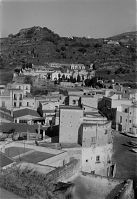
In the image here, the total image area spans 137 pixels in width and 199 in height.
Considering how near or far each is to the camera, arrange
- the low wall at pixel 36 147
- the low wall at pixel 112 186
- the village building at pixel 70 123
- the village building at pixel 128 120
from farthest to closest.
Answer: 1. the village building at pixel 128 120
2. the village building at pixel 70 123
3. the low wall at pixel 36 147
4. the low wall at pixel 112 186

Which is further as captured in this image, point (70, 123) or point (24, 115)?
point (24, 115)

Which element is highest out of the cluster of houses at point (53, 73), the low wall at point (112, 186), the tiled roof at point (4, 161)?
the cluster of houses at point (53, 73)

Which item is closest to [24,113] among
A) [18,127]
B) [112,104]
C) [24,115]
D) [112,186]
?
[24,115]

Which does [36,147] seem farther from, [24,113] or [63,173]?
[24,113]

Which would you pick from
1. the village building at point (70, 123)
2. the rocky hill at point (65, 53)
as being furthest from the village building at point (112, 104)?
the rocky hill at point (65, 53)

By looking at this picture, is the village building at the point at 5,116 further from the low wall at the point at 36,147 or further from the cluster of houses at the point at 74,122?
the low wall at the point at 36,147

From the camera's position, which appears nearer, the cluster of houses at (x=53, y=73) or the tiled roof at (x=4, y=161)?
the tiled roof at (x=4, y=161)
